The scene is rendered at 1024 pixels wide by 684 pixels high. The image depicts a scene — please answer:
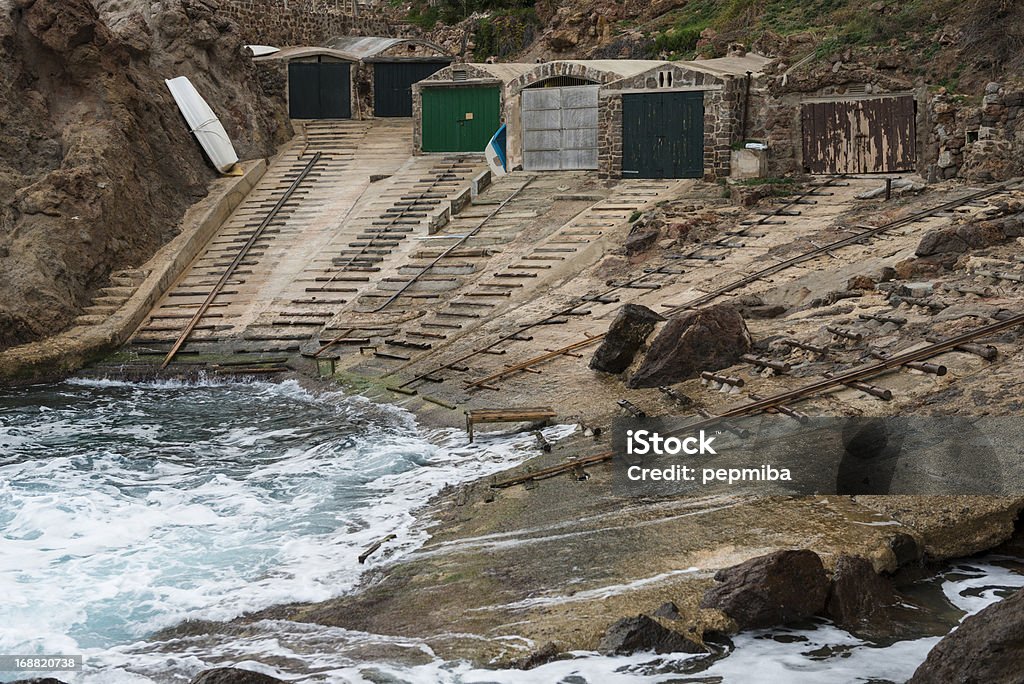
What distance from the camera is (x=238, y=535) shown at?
42.3 ft

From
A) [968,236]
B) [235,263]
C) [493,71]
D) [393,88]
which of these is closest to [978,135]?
[968,236]

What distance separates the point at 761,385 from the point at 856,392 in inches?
54.0

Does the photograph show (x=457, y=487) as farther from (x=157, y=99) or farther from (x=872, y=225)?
(x=157, y=99)

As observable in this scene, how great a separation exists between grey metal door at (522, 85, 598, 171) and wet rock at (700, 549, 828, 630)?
1936 centimetres

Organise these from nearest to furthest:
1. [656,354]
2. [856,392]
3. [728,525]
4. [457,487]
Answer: [728,525], [856,392], [457,487], [656,354]

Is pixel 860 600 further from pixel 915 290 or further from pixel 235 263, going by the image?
pixel 235 263

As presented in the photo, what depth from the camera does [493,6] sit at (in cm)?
3909

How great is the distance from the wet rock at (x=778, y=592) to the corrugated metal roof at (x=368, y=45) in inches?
1113

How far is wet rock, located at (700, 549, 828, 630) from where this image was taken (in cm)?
893

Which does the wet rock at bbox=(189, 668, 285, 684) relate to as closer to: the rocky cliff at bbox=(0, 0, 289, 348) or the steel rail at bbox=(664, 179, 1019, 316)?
the steel rail at bbox=(664, 179, 1019, 316)

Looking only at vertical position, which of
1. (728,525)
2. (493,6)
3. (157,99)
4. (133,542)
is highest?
(493,6)

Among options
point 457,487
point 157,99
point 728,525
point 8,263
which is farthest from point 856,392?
point 157,99

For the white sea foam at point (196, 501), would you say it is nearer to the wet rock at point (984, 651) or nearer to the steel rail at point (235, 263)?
the steel rail at point (235, 263)

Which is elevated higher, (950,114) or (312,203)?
(950,114)
